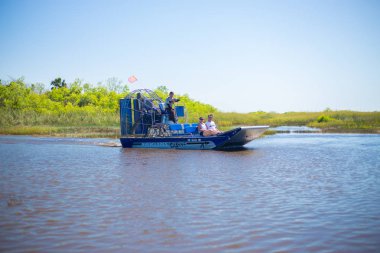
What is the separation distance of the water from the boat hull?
501 cm

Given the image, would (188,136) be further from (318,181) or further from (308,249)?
(308,249)

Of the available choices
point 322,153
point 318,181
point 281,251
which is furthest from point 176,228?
point 322,153

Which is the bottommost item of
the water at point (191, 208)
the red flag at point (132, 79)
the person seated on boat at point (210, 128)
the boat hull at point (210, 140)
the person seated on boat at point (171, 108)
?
the water at point (191, 208)

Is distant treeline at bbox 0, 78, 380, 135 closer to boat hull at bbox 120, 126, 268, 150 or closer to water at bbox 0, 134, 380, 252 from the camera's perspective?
boat hull at bbox 120, 126, 268, 150

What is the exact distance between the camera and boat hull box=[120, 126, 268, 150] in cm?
1873

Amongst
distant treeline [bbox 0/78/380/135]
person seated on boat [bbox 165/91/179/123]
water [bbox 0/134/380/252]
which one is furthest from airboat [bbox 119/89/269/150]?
distant treeline [bbox 0/78/380/135]

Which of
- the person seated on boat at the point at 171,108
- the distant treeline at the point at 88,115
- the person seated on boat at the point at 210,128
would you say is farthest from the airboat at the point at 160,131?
the distant treeline at the point at 88,115

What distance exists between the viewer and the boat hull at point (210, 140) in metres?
18.7

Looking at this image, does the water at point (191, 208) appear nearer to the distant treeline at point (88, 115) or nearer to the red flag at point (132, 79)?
the red flag at point (132, 79)

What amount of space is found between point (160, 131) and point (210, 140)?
2.71 m

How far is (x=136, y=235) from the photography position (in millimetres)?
5961

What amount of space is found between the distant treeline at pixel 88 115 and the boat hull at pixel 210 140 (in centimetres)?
1707

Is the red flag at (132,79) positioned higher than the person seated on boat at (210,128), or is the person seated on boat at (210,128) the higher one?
the red flag at (132,79)

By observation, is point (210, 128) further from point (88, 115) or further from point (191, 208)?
point (88, 115)
